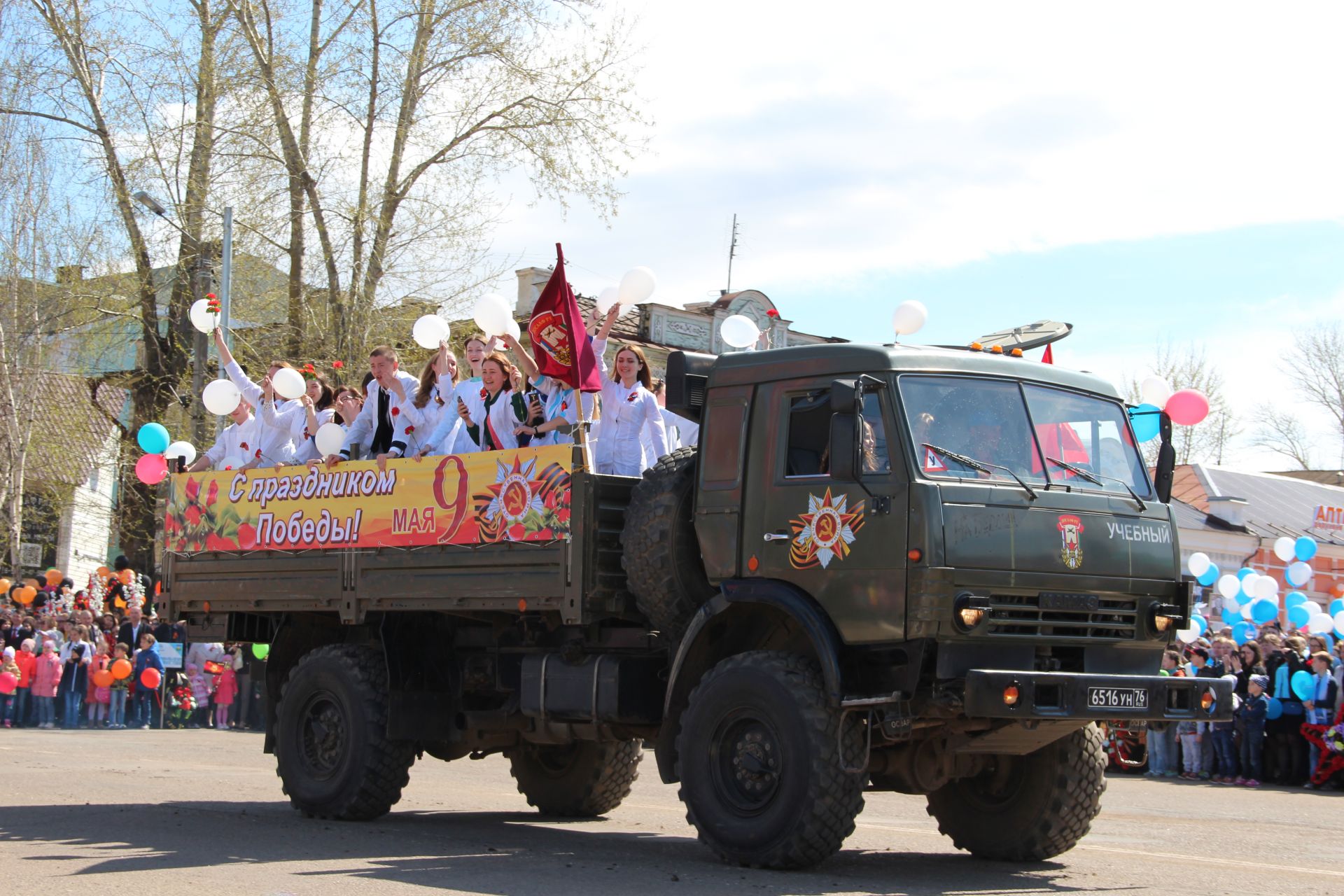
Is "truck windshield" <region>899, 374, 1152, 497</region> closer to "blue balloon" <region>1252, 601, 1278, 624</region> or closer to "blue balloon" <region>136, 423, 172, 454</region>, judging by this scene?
"blue balloon" <region>136, 423, 172, 454</region>

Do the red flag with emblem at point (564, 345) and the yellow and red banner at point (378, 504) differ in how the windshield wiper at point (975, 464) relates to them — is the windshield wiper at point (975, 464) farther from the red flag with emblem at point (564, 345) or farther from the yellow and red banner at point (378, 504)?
the red flag with emblem at point (564, 345)

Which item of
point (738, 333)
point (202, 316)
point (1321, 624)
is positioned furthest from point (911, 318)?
point (1321, 624)

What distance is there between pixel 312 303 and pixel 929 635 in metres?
20.4

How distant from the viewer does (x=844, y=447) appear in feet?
26.3

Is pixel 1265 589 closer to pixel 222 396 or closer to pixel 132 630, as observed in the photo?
pixel 222 396

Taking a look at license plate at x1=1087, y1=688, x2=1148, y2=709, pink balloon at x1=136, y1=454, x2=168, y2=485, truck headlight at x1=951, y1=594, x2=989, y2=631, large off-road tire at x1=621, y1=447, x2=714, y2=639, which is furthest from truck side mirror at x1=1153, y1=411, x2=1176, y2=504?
pink balloon at x1=136, y1=454, x2=168, y2=485

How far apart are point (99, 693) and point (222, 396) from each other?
45.2 ft

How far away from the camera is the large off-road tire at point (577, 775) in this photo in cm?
1140

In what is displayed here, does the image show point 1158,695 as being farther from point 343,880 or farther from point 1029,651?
point 343,880

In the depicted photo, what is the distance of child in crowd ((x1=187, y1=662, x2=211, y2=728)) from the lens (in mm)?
25344

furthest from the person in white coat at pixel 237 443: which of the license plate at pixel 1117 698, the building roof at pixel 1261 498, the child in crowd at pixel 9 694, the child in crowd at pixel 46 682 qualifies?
the building roof at pixel 1261 498

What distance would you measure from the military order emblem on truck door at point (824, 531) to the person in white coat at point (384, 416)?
3.78 metres

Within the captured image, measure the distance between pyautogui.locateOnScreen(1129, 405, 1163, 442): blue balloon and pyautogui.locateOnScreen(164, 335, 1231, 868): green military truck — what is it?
1.35ft

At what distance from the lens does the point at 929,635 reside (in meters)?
7.65
